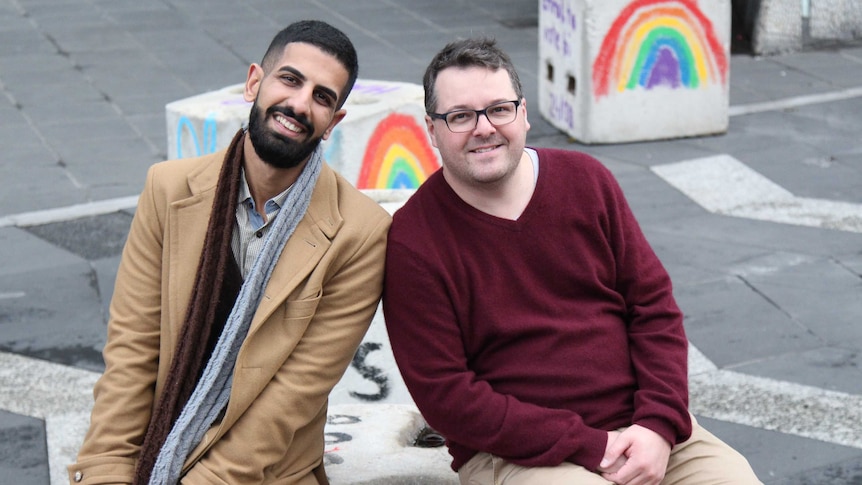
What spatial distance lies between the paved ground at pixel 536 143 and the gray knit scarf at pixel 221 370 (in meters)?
1.43

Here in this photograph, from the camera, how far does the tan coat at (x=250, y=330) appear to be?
276 centimetres

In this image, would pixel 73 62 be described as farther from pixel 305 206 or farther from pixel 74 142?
pixel 305 206

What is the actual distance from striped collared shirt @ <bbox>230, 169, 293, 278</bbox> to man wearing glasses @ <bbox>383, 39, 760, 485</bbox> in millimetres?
295

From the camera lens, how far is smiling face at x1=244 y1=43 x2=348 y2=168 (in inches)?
110

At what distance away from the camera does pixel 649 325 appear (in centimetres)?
291

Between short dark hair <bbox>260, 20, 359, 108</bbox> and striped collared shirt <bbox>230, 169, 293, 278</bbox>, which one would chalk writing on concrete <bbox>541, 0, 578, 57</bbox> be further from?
striped collared shirt <bbox>230, 169, 293, 278</bbox>

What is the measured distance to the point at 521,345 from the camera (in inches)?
111

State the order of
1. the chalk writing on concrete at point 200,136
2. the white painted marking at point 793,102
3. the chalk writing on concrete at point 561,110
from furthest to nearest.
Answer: the white painted marking at point 793,102 → the chalk writing on concrete at point 561,110 → the chalk writing on concrete at point 200,136

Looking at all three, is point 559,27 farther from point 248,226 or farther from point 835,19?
point 248,226

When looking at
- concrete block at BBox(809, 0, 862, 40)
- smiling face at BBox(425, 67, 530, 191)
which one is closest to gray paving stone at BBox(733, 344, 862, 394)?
smiling face at BBox(425, 67, 530, 191)

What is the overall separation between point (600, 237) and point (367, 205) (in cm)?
57

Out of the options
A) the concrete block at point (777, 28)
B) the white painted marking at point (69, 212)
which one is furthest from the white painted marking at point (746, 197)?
→ the white painted marking at point (69, 212)

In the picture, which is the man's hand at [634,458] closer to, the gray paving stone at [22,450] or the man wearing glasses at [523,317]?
the man wearing glasses at [523,317]

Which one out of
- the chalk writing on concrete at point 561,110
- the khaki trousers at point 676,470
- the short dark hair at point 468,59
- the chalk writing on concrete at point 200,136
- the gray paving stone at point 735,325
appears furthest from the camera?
the chalk writing on concrete at point 561,110
